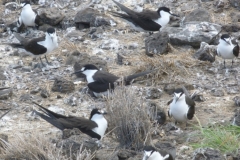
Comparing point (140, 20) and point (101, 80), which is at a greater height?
point (140, 20)

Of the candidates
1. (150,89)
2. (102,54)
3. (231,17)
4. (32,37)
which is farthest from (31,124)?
(231,17)

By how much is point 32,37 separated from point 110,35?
147 centimetres

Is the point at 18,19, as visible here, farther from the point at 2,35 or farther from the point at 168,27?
the point at 168,27

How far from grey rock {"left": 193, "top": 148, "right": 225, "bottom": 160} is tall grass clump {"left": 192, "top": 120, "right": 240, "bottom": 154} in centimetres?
37

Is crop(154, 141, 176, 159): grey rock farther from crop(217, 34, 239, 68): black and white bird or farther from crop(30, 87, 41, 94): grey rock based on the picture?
crop(217, 34, 239, 68): black and white bird

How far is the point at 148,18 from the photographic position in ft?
43.2

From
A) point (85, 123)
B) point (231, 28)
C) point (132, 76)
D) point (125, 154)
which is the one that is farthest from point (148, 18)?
point (125, 154)

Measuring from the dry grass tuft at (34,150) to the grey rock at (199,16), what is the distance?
5414mm

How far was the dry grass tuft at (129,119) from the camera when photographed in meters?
8.73

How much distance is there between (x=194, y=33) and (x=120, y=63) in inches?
55.7

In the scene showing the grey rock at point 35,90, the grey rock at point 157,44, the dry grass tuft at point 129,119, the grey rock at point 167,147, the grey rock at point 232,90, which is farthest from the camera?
the grey rock at point 157,44

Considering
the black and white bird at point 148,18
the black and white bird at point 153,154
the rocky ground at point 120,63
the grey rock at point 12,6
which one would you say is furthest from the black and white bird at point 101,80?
the grey rock at point 12,6

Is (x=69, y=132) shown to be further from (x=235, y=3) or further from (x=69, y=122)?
(x=235, y=3)

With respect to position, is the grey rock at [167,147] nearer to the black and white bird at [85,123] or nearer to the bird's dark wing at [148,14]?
the black and white bird at [85,123]
